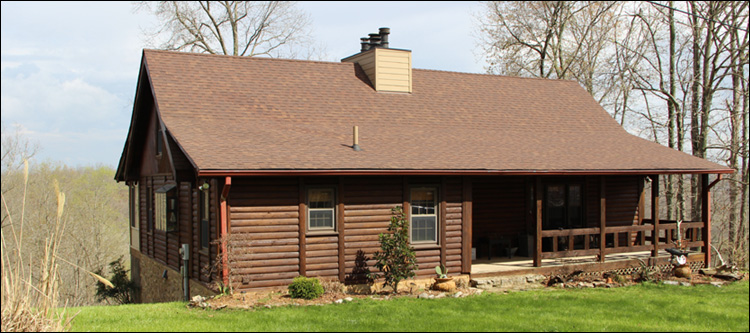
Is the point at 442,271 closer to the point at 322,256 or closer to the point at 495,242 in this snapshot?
the point at 322,256

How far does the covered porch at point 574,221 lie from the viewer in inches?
626

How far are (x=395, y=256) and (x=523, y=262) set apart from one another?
13.7 feet

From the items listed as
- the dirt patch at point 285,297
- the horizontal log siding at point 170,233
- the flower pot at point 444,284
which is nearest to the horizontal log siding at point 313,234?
the dirt patch at point 285,297

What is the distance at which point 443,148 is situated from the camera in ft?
48.8

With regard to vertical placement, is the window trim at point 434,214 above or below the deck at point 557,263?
above

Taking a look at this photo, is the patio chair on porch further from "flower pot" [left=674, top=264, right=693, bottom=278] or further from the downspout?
the downspout

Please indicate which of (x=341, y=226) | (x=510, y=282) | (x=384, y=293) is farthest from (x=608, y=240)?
(x=341, y=226)

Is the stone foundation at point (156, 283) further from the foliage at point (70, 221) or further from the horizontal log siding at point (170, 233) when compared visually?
the foliage at point (70, 221)

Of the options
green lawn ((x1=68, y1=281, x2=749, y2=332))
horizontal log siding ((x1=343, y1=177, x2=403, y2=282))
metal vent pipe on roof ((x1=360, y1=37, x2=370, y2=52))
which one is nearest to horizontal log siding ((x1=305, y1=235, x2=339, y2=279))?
horizontal log siding ((x1=343, y1=177, x2=403, y2=282))

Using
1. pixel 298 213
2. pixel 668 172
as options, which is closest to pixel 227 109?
pixel 298 213

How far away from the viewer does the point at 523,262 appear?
51.4 ft

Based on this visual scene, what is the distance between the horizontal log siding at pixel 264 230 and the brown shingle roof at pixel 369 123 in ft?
1.99

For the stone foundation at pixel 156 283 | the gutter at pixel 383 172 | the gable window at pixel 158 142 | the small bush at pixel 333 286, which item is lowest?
the stone foundation at pixel 156 283

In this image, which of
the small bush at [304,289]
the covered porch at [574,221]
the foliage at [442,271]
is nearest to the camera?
the small bush at [304,289]
